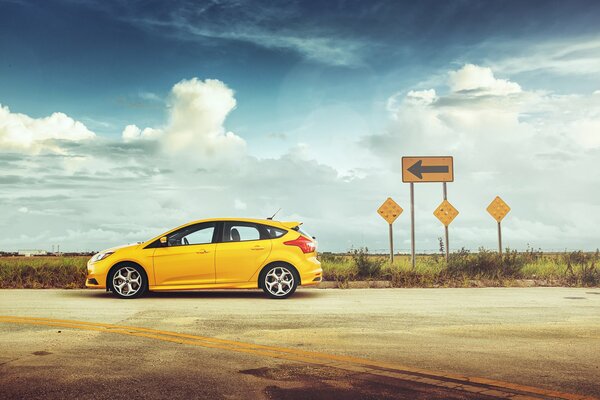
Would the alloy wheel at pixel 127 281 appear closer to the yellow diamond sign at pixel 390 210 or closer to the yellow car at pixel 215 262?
the yellow car at pixel 215 262

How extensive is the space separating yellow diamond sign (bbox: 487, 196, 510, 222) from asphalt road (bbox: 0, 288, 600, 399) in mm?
16128

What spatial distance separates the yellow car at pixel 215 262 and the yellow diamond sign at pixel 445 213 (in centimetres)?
1318

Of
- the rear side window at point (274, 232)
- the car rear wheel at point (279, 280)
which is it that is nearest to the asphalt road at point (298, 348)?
the car rear wheel at point (279, 280)

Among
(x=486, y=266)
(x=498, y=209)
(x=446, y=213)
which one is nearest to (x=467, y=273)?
(x=486, y=266)

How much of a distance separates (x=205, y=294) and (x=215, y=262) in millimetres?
1484

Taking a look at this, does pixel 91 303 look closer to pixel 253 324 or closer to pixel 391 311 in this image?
pixel 253 324

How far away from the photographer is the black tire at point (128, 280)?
13922 mm

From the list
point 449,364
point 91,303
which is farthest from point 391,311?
point 91,303

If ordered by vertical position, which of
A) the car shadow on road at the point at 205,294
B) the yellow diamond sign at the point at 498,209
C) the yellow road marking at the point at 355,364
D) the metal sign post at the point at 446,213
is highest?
the yellow diamond sign at the point at 498,209

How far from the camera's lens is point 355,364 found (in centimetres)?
723

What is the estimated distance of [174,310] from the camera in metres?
11.9

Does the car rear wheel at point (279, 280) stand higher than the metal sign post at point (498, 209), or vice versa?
the metal sign post at point (498, 209)

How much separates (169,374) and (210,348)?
1.51 meters

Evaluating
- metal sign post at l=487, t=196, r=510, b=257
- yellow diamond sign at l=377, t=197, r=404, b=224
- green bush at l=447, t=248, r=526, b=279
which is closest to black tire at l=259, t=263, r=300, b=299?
green bush at l=447, t=248, r=526, b=279
